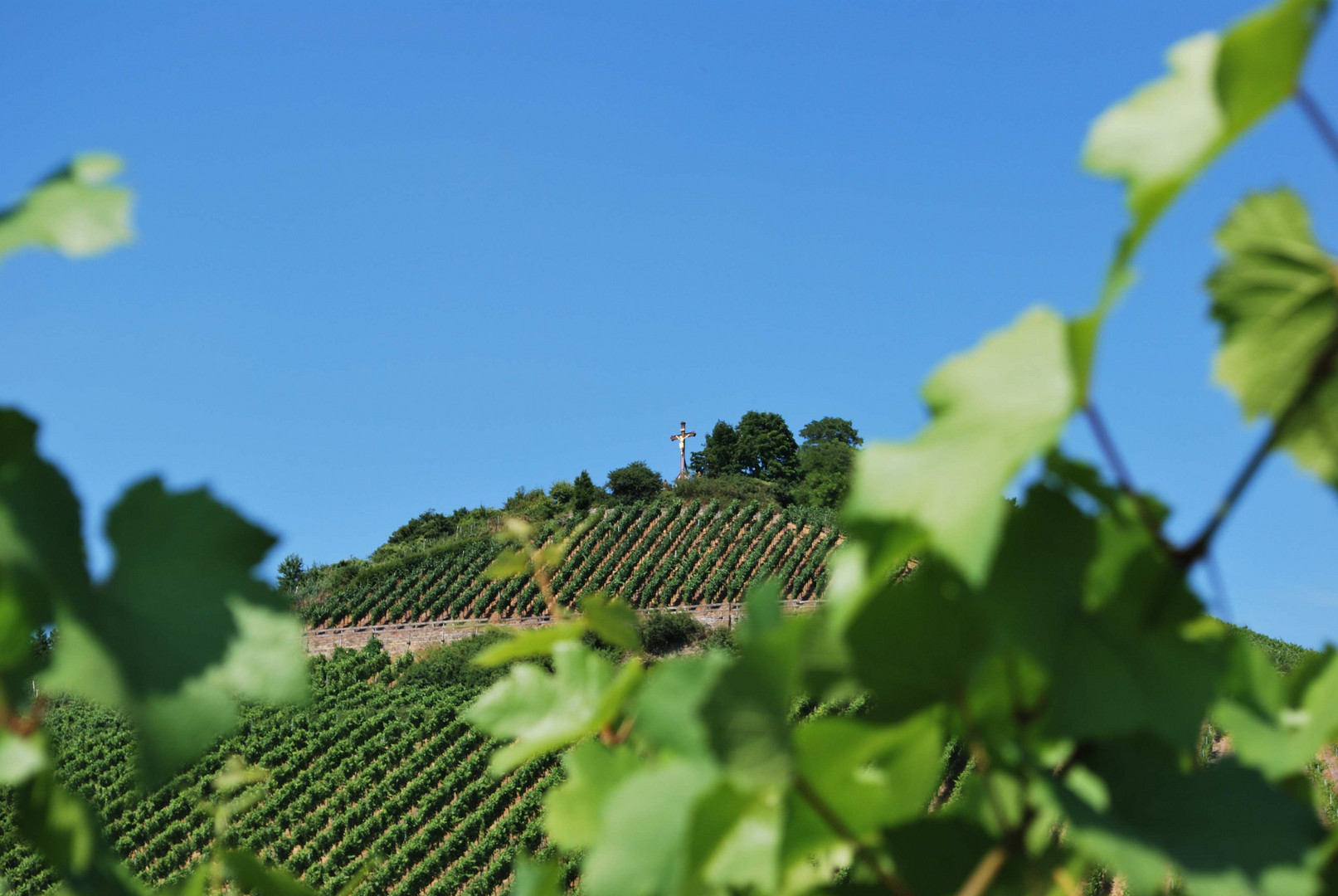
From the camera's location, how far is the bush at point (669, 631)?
23203mm

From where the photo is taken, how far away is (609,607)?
526 mm

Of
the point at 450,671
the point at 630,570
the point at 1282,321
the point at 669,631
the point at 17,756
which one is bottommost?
the point at 17,756

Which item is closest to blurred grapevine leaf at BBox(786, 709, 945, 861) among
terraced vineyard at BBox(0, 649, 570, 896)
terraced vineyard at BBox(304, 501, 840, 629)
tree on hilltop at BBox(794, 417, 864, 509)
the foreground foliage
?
the foreground foliage

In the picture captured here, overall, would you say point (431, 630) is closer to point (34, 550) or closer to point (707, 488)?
point (707, 488)

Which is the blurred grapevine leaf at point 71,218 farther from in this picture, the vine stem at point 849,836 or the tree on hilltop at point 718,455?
the tree on hilltop at point 718,455

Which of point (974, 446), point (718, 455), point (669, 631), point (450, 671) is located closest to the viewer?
point (974, 446)

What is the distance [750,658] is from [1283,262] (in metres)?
0.25

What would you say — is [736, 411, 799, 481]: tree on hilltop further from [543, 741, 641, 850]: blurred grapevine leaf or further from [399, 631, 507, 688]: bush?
[543, 741, 641, 850]: blurred grapevine leaf

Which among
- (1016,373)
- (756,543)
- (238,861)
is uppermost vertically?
(756,543)

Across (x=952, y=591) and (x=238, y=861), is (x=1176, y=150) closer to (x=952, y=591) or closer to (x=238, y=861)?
(x=952, y=591)

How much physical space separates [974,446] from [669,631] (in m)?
23.9

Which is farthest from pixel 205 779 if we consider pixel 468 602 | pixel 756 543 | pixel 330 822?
pixel 756 543

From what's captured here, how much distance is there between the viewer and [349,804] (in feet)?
57.7

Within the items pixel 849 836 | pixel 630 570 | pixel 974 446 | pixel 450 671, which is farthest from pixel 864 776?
pixel 630 570
